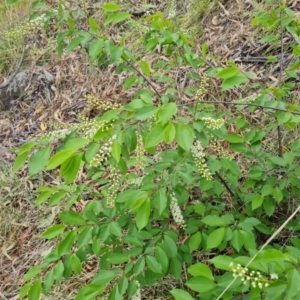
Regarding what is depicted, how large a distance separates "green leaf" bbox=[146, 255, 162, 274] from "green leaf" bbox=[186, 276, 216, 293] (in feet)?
1.13

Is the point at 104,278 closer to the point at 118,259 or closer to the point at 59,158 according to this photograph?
the point at 118,259

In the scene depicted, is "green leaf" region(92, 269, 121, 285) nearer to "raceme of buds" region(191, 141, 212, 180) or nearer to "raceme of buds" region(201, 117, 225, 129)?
"raceme of buds" region(191, 141, 212, 180)

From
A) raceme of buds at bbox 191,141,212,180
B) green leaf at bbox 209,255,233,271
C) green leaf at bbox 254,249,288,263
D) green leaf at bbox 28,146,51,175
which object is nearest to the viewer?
green leaf at bbox 254,249,288,263

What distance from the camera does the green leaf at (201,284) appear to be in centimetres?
112

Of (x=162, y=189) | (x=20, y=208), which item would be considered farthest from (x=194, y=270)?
(x=20, y=208)

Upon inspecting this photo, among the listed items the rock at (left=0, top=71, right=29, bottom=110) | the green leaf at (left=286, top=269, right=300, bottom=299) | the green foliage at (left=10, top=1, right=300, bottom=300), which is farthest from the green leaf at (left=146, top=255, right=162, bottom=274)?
the rock at (left=0, top=71, right=29, bottom=110)

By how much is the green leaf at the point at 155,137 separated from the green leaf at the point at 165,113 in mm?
31

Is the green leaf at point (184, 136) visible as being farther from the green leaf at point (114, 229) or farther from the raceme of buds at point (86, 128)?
the green leaf at point (114, 229)

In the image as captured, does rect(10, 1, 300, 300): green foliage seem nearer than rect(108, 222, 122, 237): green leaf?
Yes

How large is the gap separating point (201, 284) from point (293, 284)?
0.26 metres

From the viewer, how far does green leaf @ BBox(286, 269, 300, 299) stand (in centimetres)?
95

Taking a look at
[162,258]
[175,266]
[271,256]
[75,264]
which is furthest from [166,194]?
[271,256]

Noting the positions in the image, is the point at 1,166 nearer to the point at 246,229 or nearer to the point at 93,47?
the point at 93,47

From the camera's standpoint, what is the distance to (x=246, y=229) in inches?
60.5
